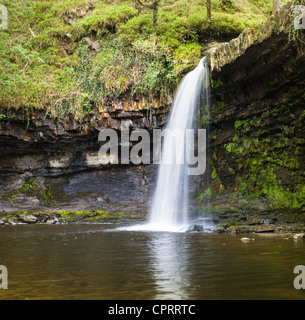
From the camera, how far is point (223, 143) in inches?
549

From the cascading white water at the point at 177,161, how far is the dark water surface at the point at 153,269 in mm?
5822

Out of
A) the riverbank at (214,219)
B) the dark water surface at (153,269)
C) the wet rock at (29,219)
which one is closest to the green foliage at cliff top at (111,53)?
the wet rock at (29,219)

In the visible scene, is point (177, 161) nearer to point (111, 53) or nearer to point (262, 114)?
point (262, 114)

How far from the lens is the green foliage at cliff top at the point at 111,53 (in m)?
15.6

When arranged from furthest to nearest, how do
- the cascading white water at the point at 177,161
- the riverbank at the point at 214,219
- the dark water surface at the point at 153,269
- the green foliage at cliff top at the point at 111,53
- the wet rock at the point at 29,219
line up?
the green foliage at cliff top at the point at 111,53 < the wet rock at the point at 29,219 < the cascading white water at the point at 177,161 < the riverbank at the point at 214,219 < the dark water surface at the point at 153,269

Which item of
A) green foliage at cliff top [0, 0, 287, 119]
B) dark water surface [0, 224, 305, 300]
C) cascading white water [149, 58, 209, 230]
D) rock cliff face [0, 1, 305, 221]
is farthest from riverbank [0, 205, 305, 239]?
green foliage at cliff top [0, 0, 287, 119]

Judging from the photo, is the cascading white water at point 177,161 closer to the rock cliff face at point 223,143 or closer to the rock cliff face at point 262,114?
the rock cliff face at point 223,143

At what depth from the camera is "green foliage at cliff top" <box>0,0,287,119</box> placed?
1560 centimetres

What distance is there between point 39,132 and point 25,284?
13580 mm

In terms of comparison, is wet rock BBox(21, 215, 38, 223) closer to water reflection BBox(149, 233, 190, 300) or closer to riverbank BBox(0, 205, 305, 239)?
riverbank BBox(0, 205, 305, 239)

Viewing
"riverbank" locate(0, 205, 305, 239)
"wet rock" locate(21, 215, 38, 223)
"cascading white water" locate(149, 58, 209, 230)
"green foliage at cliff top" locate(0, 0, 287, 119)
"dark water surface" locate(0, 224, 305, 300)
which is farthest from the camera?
"green foliage at cliff top" locate(0, 0, 287, 119)

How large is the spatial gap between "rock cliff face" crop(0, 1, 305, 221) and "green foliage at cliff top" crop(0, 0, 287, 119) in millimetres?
947

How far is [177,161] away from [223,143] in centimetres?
234
